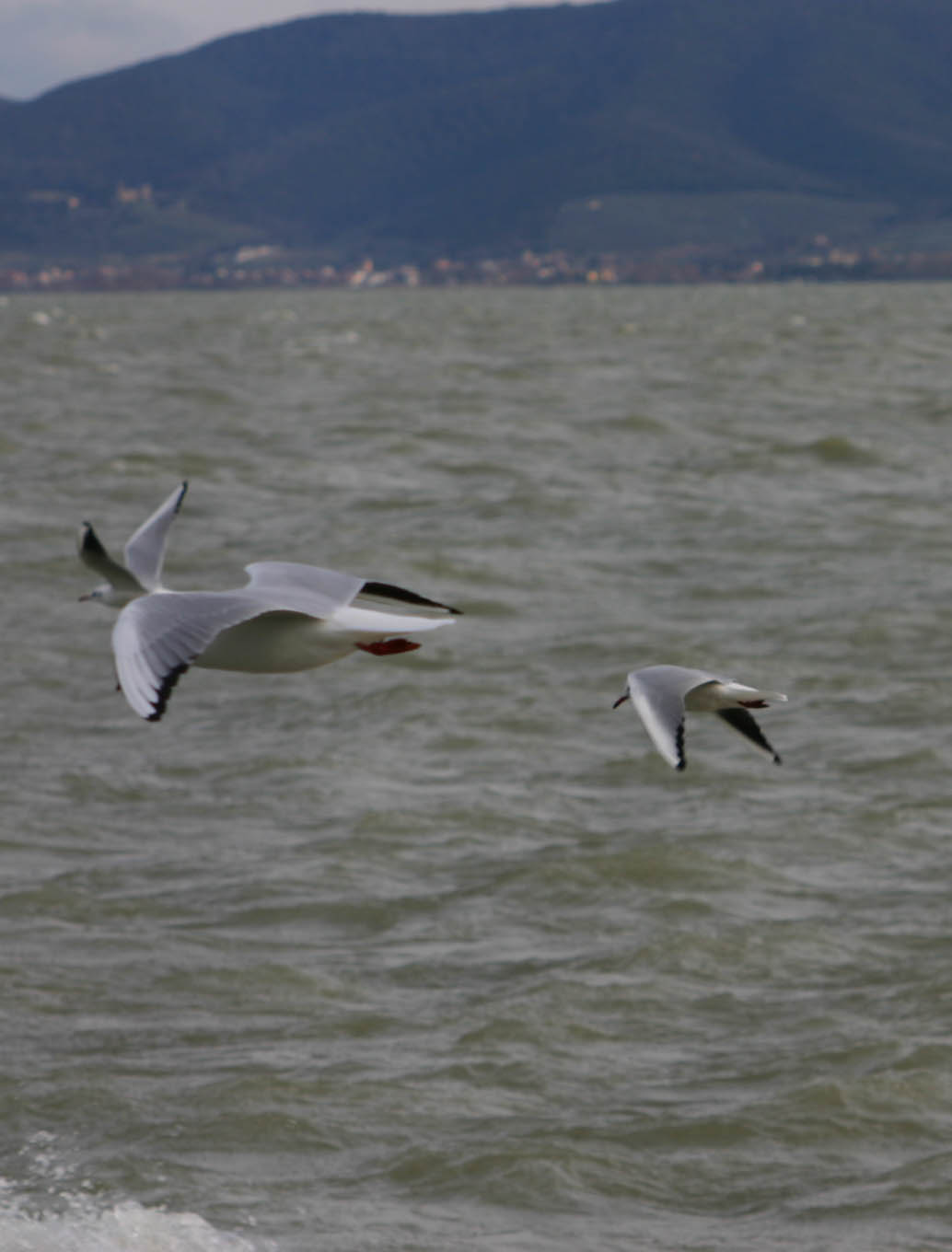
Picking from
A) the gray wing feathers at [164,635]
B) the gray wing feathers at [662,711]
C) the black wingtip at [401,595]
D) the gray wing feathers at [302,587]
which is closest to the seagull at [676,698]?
the gray wing feathers at [662,711]

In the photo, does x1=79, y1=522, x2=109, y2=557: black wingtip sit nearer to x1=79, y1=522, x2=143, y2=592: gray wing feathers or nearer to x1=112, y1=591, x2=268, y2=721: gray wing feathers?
x1=79, y1=522, x2=143, y2=592: gray wing feathers

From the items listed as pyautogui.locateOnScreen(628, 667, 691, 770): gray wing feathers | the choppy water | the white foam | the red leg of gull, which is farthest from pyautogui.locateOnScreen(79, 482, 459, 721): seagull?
the choppy water

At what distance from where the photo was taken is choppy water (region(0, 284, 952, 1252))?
7625 mm

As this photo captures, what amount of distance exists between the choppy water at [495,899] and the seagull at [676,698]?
365 centimetres

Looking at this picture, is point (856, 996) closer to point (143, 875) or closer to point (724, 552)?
point (143, 875)

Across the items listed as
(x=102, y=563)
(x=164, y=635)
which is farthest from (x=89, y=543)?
(x=164, y=635)

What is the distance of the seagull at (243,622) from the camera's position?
3695 mm

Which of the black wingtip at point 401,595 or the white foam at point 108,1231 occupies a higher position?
the black wingtip at point 401,595

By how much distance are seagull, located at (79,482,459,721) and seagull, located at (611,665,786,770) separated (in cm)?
44

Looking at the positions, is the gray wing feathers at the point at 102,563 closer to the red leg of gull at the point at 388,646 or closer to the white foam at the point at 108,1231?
the red leg of gull at the point at 388,646

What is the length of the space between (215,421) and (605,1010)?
26711 mm

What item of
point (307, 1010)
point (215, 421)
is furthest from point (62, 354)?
point (307, 1010)

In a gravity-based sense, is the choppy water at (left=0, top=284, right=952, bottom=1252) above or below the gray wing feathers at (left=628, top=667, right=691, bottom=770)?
below

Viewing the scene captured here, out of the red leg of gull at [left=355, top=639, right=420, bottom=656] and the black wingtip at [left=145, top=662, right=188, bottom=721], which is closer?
the black wingtip at [left=145, top=662, right=188, bottom=721]
